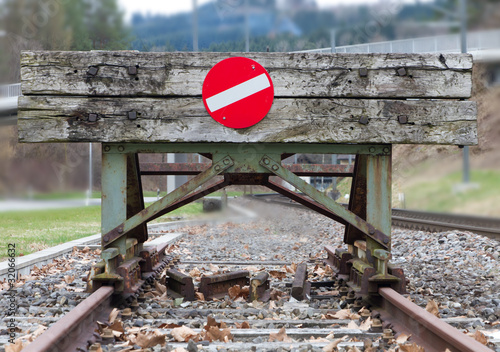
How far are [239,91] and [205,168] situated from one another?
140 cm

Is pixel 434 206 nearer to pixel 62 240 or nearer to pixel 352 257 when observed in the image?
pixel 352 257

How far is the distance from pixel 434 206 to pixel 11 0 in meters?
10.1

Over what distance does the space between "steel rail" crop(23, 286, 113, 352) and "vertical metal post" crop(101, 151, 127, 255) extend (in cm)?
59

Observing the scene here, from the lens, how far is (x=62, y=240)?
990 cm

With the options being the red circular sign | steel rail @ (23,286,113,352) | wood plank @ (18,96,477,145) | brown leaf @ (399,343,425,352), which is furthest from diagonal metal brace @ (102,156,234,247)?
brown leaf @ (399,343,425,352)

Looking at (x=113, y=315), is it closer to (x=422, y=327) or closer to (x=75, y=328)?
(x=75, y=328)

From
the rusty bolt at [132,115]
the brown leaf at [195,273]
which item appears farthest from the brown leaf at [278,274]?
the rusty bolt at [132,115]

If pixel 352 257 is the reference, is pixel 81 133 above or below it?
above

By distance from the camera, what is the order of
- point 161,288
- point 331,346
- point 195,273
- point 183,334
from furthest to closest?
point 195,273
point 161,288
point 183,334
point 331,346

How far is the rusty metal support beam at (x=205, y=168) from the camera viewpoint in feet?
16.7

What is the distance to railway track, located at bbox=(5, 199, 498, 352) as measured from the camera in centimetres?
259

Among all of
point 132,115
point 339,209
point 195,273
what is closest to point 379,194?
point 339,209

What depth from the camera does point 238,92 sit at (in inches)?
151

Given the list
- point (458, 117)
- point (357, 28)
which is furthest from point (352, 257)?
point (357, 28)
